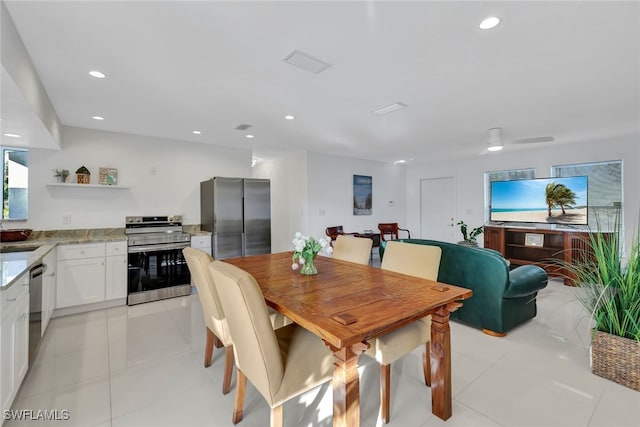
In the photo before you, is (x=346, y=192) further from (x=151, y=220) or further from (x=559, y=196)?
(x=559, y=196)

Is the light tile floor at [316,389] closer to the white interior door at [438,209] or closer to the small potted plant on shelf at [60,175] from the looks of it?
the small potted plant on shelf at [60,175]

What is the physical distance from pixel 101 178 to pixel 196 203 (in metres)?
1.33

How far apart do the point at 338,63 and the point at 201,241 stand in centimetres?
330

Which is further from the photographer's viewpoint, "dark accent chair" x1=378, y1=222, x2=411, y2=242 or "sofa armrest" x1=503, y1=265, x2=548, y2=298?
"dark accent chair" x1=378, y1=222, x2=411, y2=242

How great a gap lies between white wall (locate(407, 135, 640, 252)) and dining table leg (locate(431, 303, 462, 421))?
4206 millimetres

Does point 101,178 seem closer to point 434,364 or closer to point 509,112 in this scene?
point 434,364

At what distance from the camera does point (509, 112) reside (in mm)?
3461

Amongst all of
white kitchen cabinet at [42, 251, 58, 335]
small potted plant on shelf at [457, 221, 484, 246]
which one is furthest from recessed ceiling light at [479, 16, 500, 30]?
white kitchen cabinet at [42, 251, 58, 335]

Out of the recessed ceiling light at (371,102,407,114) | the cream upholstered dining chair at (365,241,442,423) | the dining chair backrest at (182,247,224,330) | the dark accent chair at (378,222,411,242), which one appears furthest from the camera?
the dark accent chair at (378,222,411,242)

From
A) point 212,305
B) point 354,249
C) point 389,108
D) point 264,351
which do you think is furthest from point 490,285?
point 212,305

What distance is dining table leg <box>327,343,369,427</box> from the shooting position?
1.28 metres

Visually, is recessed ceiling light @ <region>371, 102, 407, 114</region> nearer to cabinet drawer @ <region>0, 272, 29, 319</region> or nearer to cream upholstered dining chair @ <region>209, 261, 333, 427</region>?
cream upholstered dining chair @ <region>209, 261, 333, 427</region>

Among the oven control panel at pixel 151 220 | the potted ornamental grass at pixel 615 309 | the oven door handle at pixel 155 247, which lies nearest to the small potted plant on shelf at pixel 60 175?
the oven control panel at pixel 151 220

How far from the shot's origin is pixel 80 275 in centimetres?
344
